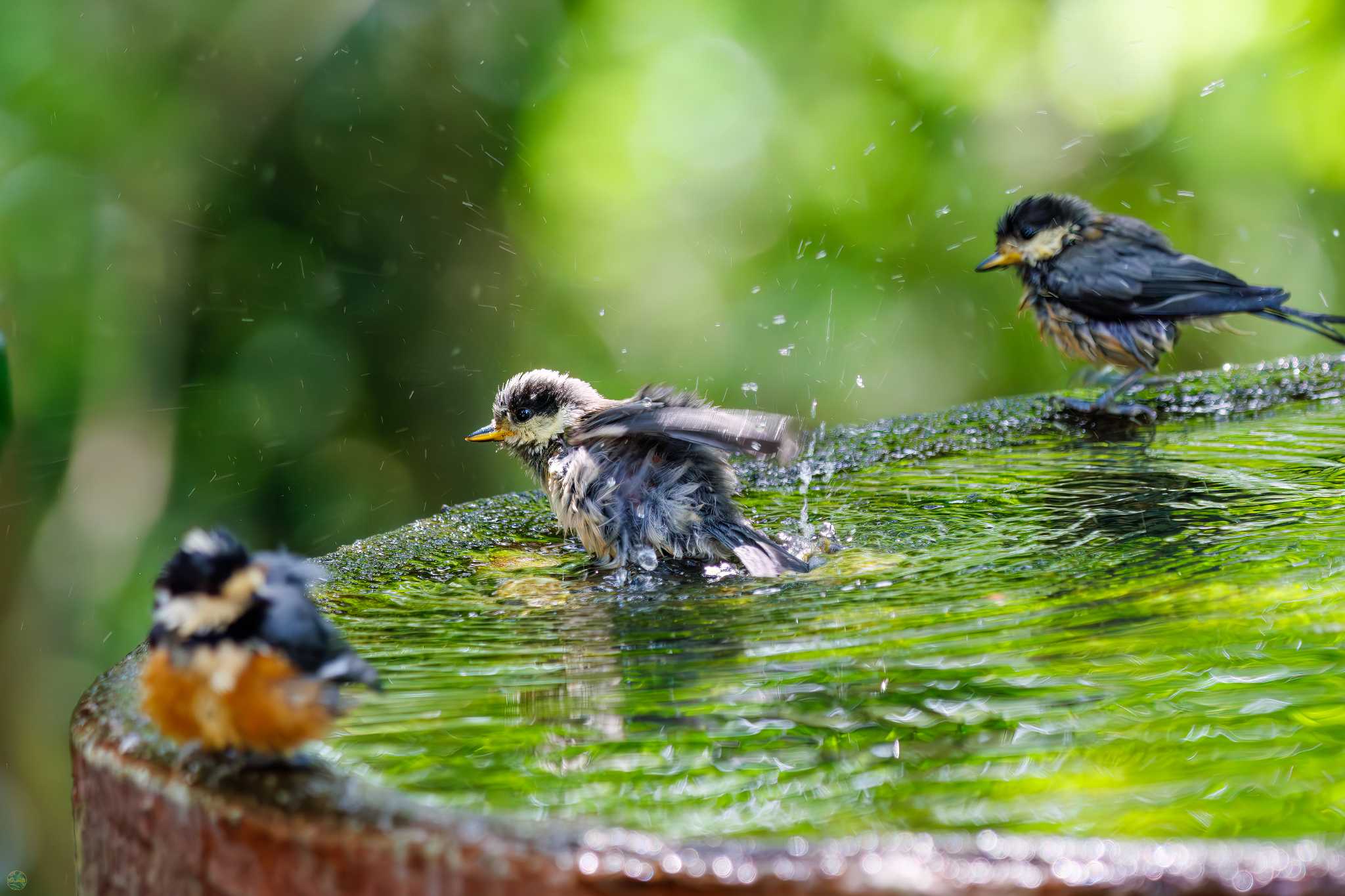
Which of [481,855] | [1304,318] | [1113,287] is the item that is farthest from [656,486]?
[1304,318]

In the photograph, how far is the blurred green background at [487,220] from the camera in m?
6.29

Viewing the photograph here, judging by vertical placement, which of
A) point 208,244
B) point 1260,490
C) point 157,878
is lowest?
point 157,878

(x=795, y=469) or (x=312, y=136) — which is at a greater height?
(x=312, y=136)

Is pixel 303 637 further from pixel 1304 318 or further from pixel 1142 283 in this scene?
pixel 1304 318

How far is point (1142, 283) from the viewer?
17.6 feet

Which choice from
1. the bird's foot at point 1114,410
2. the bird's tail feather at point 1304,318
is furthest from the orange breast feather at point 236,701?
the bird's tail feather at point 1304,318

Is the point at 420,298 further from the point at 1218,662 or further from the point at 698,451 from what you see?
the point at 1218,662

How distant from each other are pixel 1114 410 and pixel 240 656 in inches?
134

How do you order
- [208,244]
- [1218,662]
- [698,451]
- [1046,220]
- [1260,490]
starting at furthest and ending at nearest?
[208,244] → [1046,220] → [698,451] → [1260,490] → [1218,662]

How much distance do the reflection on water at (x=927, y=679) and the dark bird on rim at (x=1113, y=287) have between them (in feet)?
7.19

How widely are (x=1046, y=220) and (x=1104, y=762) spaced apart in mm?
4620

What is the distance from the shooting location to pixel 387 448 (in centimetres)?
720

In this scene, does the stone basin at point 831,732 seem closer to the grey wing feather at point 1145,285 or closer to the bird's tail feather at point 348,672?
the bird's tail feather at point 348,672

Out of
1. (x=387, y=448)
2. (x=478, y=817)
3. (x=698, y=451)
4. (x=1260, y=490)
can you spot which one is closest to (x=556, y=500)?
(x=698, y=451)
